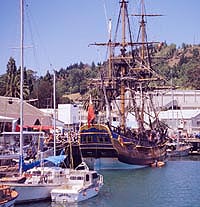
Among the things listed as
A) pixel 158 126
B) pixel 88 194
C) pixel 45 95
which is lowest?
pixel 88 194

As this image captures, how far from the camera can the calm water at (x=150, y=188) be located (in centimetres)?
4050

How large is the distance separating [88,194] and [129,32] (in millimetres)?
43027

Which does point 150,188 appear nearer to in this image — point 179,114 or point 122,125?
point 122,125

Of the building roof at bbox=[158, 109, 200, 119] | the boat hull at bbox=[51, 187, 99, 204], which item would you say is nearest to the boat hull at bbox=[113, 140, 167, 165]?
the boat hull at bbox=[51, 187, 99, 204]

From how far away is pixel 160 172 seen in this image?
63.9m

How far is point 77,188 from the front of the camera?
4034 cm

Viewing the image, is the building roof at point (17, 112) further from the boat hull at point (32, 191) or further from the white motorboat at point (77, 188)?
the boat hull at point (32, 191)

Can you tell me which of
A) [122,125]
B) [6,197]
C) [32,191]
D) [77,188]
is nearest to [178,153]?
[122,125]

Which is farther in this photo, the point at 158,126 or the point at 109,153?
the point at 158,126

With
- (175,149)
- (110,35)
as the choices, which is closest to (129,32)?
(110,35)

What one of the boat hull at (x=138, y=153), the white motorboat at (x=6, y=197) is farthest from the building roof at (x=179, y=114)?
the white motorboat at (x=6, y=197)

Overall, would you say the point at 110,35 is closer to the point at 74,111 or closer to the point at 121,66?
the point at 121,66

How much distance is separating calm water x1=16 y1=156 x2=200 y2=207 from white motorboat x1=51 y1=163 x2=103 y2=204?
1.88ft

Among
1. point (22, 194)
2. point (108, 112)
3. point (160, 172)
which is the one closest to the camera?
point (22, 194)
